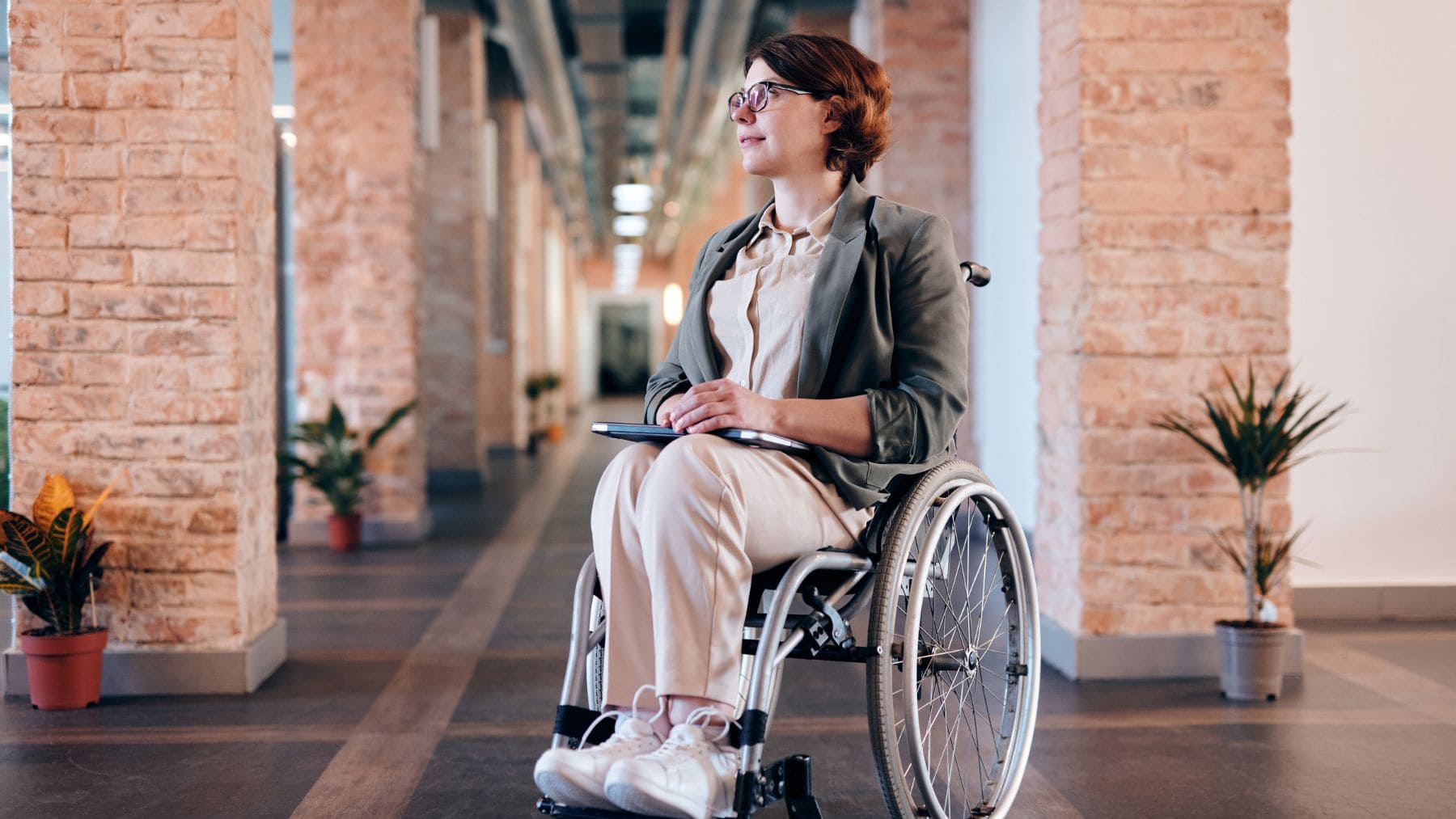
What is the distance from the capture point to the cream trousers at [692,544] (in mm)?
1716

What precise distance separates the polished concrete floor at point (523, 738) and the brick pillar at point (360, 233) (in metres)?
2.39

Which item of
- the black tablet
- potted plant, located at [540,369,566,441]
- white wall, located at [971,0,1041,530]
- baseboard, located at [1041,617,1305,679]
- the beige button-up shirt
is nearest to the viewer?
the black tablet

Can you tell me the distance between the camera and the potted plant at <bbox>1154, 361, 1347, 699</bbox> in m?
3.24

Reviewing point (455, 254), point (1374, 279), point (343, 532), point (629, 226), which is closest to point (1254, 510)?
point (1374, 279)

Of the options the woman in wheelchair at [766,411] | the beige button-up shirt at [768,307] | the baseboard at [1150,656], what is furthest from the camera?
the baseboard at [1150,656]

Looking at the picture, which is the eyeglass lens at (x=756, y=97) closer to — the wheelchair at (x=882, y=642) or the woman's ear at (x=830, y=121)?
the woman's ear at (x=830, y=121)

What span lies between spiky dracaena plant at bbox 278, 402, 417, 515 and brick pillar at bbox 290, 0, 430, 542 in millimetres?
200

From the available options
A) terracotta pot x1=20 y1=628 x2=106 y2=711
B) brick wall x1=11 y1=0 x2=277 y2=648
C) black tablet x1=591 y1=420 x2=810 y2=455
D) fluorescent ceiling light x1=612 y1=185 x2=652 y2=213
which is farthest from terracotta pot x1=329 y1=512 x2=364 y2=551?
fluorescent ceiling light x1=612 y1=185 x2=652 y2=213

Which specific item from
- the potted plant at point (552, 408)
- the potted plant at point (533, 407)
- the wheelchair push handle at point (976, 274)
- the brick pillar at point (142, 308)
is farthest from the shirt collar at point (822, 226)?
the potted plant at point (552, 408)

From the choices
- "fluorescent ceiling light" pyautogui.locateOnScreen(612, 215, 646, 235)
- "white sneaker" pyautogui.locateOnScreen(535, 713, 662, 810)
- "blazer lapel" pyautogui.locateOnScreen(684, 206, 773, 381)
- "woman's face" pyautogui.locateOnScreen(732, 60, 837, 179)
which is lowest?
"white sneaker" pyautogui.locateOnScreen(535, 713, 662, 810)

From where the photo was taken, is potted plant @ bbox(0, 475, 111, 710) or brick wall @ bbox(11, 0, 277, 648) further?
brick wall @ bbox(11, 0, 277, 648)

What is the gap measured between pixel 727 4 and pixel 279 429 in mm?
3955

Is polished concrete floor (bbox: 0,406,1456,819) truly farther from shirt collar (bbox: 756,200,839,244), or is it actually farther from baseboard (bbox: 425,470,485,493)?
baseboard (bbox: 425,470,485,493)

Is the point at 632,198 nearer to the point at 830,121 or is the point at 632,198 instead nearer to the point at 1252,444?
the point at 1252,444
